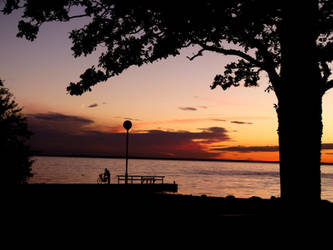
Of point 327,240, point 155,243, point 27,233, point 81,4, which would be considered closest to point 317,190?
point 327,240

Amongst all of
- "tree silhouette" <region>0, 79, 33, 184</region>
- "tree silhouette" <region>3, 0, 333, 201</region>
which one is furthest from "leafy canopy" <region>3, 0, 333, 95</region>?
"tree silhouette" <region>0, 79, 33, 184</region>

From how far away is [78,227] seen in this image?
8.33 m

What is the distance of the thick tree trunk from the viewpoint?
27.3 feet

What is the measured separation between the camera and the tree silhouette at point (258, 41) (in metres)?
8.40

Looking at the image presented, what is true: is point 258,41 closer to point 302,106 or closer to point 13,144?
point 302,106

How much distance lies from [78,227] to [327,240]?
533cm

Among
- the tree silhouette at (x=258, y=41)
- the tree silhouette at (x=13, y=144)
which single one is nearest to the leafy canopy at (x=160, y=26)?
the tree silhouette at (x=258, y=41)

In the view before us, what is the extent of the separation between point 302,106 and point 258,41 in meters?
3.66

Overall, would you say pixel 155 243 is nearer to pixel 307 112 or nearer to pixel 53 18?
pixel 307 112

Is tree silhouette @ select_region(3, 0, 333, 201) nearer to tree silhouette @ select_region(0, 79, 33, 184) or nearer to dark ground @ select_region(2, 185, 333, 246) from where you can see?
dark ground @ select_region(2, 185, 333, 246)

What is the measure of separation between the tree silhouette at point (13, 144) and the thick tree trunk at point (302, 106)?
34301 millimetres

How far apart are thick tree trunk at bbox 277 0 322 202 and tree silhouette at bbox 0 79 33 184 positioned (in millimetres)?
34301

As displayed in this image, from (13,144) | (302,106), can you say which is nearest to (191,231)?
(302,106)

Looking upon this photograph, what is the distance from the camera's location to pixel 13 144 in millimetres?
38688
